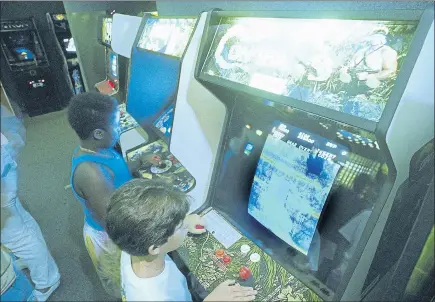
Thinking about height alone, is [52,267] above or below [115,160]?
below

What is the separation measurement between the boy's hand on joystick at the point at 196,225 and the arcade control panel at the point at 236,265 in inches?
0.9

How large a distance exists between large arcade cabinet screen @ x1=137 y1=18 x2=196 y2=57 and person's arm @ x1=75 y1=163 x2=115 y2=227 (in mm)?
742

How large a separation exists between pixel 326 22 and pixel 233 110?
0.62 m

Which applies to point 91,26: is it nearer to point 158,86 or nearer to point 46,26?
point 46,26

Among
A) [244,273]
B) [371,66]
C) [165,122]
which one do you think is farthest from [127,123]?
[371,66]

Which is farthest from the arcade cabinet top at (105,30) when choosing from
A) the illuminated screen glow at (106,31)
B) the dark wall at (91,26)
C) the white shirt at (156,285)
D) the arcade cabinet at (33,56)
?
the white shirt at (156,285)

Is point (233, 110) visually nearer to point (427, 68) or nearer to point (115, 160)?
point (115, 160)

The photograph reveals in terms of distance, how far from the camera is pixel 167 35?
165 cm

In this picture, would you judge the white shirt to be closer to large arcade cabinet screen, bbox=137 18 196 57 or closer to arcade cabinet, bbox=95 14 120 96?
large arcade cabinet screen, bbox=137 18 196 57

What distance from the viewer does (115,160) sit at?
1464 mm

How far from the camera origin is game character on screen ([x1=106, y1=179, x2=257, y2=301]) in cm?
84

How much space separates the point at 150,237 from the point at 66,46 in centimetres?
541

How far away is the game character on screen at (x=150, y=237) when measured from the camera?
840 millimetres

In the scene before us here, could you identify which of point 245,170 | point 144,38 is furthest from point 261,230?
point 144,38
